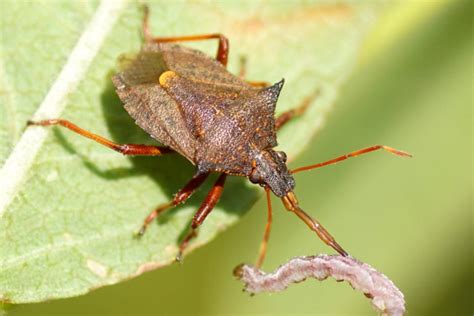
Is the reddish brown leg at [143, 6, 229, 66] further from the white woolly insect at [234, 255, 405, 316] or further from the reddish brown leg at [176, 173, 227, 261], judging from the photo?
the white woolly insect at [234, 255, 405, 316]

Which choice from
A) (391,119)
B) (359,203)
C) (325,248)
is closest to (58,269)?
(325,248)

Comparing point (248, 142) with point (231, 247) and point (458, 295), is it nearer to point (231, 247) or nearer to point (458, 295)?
point (231, 247)

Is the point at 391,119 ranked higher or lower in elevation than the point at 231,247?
higher

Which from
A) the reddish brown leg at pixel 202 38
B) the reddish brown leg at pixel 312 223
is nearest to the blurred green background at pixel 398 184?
the reddish brown leg at pixel 312 223

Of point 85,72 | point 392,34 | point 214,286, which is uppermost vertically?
point 392,34

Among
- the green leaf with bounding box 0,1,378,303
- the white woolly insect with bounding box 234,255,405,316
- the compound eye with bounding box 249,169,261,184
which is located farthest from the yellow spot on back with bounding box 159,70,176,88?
the white woolly insect with bounding box 234,255,405,316

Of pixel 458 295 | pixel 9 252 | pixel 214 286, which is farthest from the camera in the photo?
pixel 458 295
